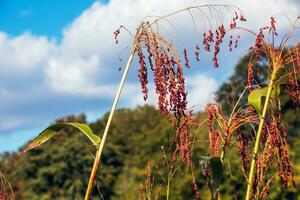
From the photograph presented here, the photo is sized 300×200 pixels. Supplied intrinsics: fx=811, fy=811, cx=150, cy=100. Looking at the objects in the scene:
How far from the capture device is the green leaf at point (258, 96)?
373 cm

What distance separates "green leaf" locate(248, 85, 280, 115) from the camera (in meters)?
3.73

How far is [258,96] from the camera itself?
3775mm

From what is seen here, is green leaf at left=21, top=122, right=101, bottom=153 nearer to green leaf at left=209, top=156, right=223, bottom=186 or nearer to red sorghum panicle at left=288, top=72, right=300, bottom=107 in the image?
green leaf at left=209, top=156, right=223, bottom=186

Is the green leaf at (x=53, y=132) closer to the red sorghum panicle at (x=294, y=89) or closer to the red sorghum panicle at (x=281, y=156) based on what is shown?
the red sorghum panicle at (x=281, y=156)

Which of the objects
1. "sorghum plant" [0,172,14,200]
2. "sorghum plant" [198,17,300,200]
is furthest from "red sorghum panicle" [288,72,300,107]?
"sorghum plant" [0,172,14,200]

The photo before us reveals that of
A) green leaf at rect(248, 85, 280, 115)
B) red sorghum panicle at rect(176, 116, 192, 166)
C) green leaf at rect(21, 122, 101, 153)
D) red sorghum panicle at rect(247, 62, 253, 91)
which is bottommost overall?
red sorghum panicle at rect(176, 116, 192, 166)

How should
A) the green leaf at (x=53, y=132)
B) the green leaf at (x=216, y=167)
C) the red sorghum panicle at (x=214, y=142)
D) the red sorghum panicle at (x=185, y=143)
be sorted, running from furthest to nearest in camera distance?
the red sorghum panicle at (x=214, y=142) → the green leaf at (x=216, y=167) → the red sorghum panicle at (x=185, y=143) → the green leaf at (x=53, y=132)

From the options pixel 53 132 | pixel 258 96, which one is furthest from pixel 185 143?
pixel 53 132

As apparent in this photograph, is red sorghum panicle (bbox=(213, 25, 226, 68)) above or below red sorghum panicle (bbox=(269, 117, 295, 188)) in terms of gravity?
above

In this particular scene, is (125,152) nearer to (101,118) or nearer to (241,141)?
(101,118)

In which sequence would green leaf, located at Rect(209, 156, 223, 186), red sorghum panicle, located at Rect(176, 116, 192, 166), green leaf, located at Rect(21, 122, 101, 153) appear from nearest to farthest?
green leaf, located at Rect(21, 122, 101, 153) < red sorghum panicle, located at Rect(176, 116, 192, 166) < green leaf, located at Rect(209, 156, 223, 186)

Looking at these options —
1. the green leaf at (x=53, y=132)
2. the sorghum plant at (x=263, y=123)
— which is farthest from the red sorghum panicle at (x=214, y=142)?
the green leaf at (x=53, y=132)

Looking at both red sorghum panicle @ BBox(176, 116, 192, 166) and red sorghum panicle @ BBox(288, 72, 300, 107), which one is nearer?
red sorghum panicle @ BBox(176, 116, 192, 166)

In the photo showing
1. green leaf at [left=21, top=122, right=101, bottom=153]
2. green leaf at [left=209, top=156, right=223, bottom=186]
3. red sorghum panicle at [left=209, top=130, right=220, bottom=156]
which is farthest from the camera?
red sorghum panicle at [left=209, top=130, right=220, bottom=156]
